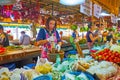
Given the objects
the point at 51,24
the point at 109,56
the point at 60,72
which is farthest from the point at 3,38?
the point at 60,72

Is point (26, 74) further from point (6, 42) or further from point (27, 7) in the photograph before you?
point (27, 7)

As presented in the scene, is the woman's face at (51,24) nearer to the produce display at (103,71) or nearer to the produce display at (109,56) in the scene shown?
the produce display at (109,56)

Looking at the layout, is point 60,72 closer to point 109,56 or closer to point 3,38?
point 109,56

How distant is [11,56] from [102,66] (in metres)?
3.50

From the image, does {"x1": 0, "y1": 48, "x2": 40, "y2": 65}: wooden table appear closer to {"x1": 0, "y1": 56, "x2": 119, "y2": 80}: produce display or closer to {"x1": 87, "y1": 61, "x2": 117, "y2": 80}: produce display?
{"x1": 0, "y1": 56, "x2": 119, "y2": 80}: produce display

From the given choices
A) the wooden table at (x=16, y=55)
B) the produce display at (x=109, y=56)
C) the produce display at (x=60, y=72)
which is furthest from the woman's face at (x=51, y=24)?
the wooden table at (x=16, y=55)

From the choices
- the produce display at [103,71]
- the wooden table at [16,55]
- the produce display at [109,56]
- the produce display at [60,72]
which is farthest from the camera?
the wooden table at [16,55]

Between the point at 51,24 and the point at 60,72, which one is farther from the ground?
the point at 51,24

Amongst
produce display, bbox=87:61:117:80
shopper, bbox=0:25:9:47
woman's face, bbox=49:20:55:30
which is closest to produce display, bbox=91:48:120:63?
produce display, bbox=87:61:117:80

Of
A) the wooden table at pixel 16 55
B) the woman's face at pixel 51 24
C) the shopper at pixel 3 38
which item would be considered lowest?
the wooden table at pixel 16 55

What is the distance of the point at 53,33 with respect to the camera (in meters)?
4.67

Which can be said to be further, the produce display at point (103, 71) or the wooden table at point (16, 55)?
the wooden table at point (16, 55)

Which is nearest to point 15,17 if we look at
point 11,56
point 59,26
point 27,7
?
point 27,7

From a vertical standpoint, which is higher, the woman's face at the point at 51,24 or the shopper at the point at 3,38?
the woman's face at the point at 51,24
